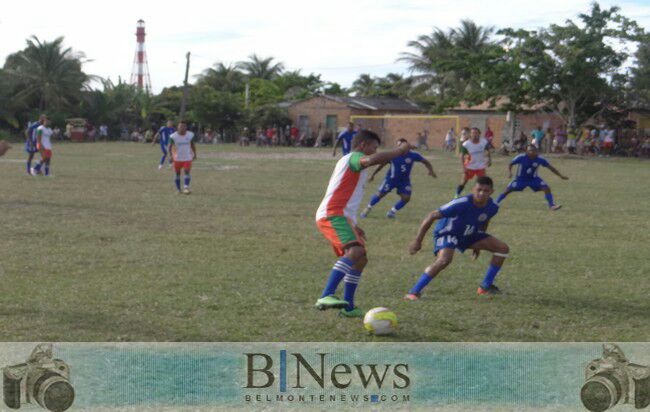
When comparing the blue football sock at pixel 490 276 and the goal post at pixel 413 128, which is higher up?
the goal post at pixel 413 128

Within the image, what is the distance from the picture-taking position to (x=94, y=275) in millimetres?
9398

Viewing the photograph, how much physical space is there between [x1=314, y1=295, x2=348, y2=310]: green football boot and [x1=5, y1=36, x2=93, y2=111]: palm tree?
203 feet

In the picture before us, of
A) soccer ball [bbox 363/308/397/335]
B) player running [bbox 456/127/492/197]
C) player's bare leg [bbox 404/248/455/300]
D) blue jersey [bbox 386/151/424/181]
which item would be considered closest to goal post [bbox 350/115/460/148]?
player running [bbox 456/127/492/197]

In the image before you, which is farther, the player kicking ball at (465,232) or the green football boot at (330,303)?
the player kicking ball at (465,232)

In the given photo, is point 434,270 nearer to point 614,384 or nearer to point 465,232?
point 465,232

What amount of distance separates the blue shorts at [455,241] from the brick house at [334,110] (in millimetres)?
50002

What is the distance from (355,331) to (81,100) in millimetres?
64260

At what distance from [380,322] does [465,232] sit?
198 centimetres

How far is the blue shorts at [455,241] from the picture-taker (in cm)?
842

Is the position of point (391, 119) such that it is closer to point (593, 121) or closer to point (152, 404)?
point (593, 121)

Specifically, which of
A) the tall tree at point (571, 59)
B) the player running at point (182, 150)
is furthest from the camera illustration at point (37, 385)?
the tall tree at point (571, 59)

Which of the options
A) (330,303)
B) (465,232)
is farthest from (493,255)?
(330,303)

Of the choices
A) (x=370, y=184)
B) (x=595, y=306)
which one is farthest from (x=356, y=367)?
(x=370, y=184)

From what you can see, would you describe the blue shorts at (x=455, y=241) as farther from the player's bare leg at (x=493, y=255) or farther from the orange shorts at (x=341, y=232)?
the orange shorts at (x=341, y=232)
